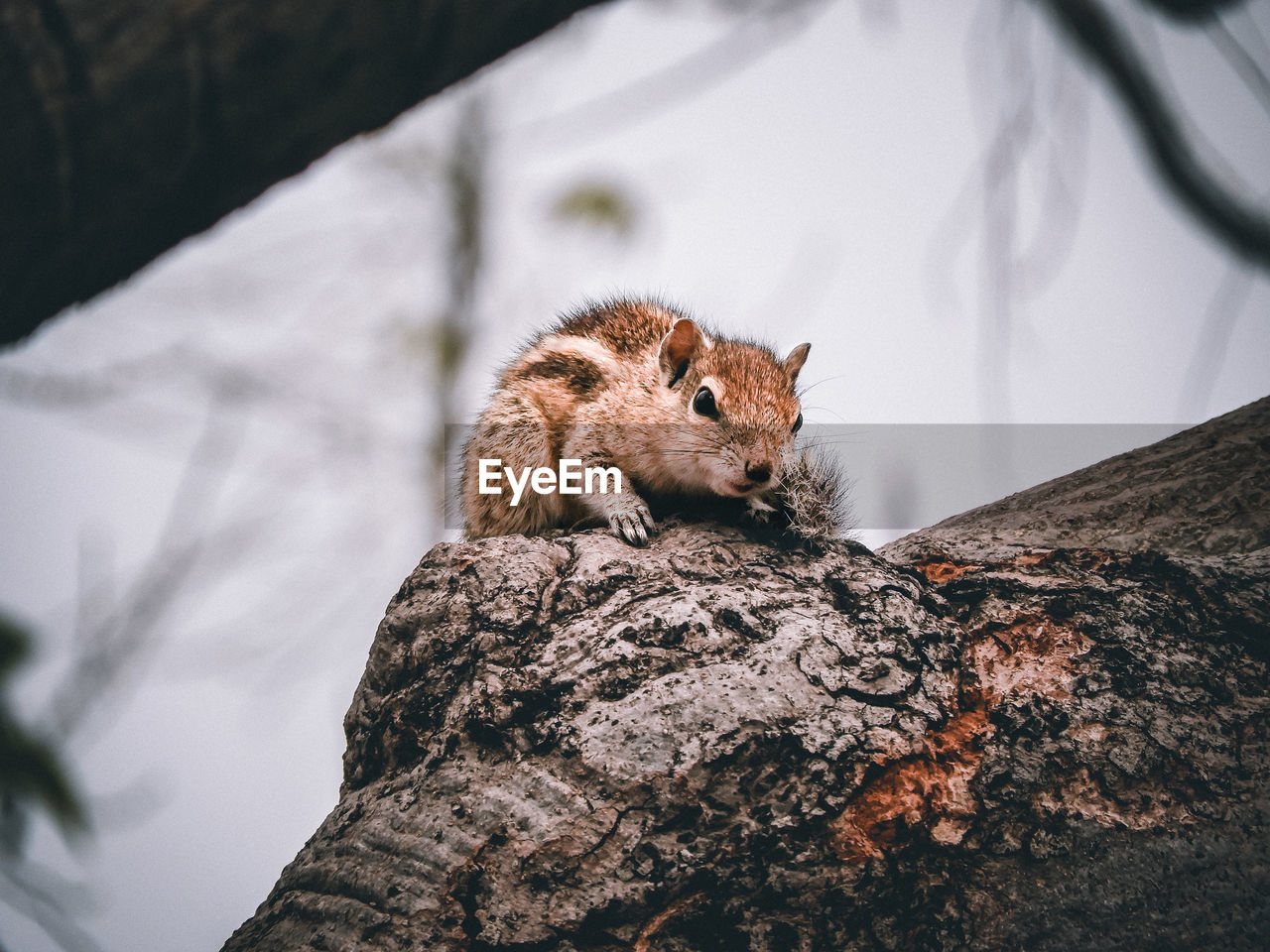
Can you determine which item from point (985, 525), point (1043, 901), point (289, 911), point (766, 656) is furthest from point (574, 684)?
point (985, 525)

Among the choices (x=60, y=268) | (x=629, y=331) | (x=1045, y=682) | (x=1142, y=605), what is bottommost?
(x=1045, y=682)

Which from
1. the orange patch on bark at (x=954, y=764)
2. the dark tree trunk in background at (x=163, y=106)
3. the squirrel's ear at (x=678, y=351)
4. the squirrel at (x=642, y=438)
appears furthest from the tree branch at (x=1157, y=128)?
the squirrel's ear at (x=678, y=351)

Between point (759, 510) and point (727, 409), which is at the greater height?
point (727, 409)

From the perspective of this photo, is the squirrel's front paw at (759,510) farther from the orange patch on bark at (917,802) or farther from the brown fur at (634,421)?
the orange patch on bark at (917,802)

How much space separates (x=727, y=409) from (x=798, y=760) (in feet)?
4.96

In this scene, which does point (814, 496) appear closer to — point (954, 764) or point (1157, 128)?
point (954, 764)

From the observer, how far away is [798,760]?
6.22ft

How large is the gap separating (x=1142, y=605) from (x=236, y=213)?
2.29 meters

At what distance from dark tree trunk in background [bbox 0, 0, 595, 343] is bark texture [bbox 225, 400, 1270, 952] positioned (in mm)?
1384

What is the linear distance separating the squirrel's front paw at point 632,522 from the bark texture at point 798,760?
0.18 metres

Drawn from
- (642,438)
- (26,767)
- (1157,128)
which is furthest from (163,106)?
(642,438)

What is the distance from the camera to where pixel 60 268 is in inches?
35.5

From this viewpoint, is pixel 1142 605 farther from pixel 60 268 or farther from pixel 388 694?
pixel 60 268

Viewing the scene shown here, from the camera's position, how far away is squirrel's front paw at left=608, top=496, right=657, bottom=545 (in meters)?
2.66
